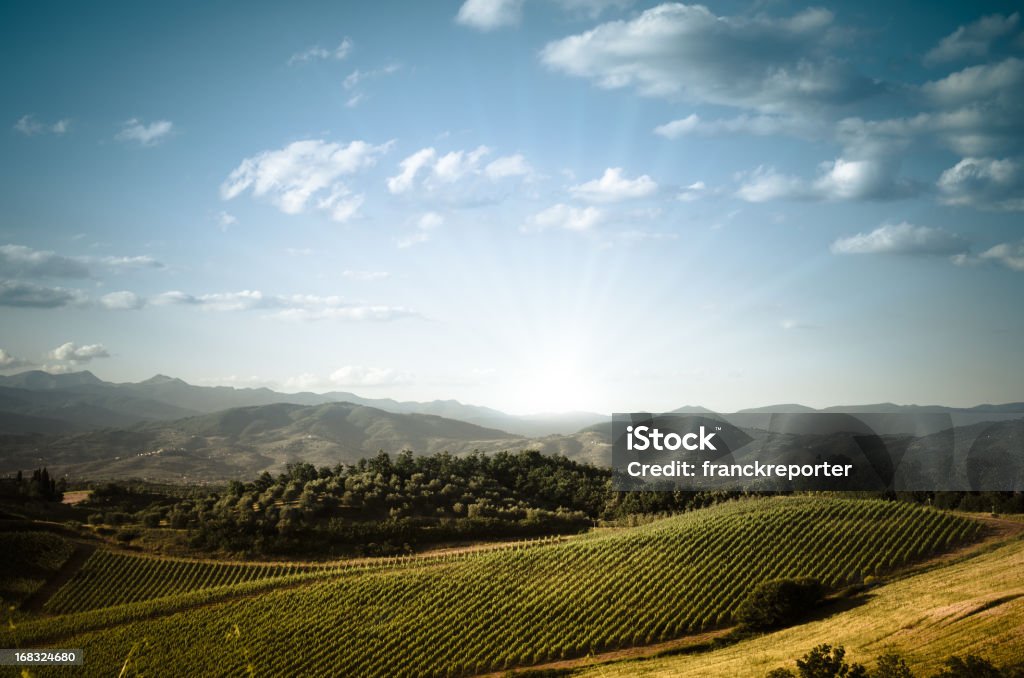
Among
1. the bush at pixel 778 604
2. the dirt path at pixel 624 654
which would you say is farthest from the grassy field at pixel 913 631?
the bush at pixel 778 604

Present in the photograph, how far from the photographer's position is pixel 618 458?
454 ft

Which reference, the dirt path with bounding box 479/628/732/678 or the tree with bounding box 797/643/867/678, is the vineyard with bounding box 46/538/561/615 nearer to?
the dirt path with bounding box 479/628/732/678

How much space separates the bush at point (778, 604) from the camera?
43406mm

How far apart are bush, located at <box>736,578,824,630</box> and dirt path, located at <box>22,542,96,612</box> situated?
6490 cm

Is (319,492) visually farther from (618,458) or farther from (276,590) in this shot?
(618,458)

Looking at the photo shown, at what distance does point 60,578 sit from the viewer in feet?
205

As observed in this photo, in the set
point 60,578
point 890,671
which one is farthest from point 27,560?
point 890,671

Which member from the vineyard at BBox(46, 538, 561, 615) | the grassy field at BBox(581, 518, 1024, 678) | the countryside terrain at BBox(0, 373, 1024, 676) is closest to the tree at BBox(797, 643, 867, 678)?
the grassy field at BBox(581, 518, 1024, 678)

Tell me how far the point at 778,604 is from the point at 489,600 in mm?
23631

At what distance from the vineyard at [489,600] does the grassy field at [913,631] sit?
713 cm

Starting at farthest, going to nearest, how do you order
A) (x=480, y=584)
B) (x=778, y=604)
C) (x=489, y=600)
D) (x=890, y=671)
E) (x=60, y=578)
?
(x=60, y=578) → (x=480, y=584) → (x=489, y=600) → (x=778, y=604) → (x=890, y=671)

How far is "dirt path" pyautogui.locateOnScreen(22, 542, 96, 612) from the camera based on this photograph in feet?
189

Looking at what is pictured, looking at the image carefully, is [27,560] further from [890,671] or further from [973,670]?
[973,670]

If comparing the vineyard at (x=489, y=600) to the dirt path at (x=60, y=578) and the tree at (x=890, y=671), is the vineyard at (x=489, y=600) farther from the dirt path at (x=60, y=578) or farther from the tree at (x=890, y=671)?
the tree at (x=890, y=671)
